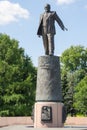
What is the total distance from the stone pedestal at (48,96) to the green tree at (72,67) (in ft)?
123

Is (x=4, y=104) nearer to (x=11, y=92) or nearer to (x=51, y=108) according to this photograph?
(x=11, y=92)

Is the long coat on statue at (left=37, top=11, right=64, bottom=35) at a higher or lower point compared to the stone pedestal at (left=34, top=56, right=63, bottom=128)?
higher

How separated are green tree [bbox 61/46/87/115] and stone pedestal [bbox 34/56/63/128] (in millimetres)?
37345

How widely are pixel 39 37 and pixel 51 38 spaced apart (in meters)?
0.84

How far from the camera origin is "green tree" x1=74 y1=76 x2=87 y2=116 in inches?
2270

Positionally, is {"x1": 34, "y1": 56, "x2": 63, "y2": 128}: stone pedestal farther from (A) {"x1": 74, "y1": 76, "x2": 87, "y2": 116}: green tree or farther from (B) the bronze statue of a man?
(A) {"x1": 74, "y1": 76, "x2": 87, "y2": 116}: green tree

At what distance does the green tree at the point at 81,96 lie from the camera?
5766 cm

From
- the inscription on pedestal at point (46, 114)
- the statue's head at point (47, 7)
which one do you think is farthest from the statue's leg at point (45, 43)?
the inscription on pedestal at point (46, 114)

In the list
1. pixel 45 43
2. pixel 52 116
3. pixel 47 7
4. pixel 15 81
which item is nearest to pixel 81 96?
pixel 15 81

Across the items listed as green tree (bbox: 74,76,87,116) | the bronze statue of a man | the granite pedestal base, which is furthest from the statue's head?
green tree (bbox: 74,76,87,116)

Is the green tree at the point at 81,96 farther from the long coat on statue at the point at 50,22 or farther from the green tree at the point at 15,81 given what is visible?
the long coat on statue at the point at 50,22

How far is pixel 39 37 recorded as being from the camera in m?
24.9

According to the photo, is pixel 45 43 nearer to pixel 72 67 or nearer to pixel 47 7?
pixel 47 7

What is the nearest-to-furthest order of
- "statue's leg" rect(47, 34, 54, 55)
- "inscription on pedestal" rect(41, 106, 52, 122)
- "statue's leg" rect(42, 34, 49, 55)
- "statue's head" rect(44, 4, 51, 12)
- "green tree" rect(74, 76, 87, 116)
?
"inscription on pedestal" rect(41, 106, 52, 122), "statue's leg" rect(47, 34, 54, 55), "statue's head" rect(44, 4, 51, 12), "statue's leg" rect(42, 34, 49, 55), "green tree" rect(74, 76, 87, 116)
